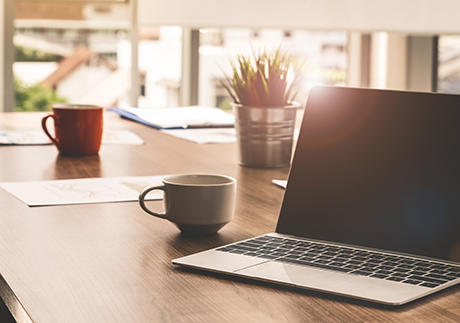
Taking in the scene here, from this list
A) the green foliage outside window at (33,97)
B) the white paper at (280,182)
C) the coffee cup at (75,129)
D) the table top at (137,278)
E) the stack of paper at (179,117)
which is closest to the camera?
the table top at (137,278)

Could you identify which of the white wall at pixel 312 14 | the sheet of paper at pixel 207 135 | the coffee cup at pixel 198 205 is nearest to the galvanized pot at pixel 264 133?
the sheet of paper at pixel 207 135

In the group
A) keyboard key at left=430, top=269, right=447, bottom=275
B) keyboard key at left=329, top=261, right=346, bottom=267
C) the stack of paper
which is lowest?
keyboard key at left=430, top=269, right=447, bottom=275

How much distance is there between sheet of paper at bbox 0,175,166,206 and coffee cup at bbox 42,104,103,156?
25 centimetres

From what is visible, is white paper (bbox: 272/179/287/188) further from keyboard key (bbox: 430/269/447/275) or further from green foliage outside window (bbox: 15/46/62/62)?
green foliage outside window (bbox: 15/46/62/62)

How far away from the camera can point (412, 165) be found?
2.08 feet

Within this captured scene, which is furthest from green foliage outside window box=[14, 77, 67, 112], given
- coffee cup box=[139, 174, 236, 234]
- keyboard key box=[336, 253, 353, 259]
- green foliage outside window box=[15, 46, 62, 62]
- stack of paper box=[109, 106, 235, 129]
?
keyboard key box=[336, 253, 353, 259]

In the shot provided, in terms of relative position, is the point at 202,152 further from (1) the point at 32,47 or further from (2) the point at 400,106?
(1) the point at 32,47

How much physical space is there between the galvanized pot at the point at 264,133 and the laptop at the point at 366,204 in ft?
1.23

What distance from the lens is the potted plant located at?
43.4 inches

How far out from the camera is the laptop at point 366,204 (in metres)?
0.53

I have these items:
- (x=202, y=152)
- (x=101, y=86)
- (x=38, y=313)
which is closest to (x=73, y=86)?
(x=101, y=86)

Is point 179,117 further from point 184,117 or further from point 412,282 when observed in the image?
point 412,282

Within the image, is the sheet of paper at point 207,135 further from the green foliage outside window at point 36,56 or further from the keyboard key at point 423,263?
the green foliage outside window at point 36,56

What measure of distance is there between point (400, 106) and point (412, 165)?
0.24 feet
